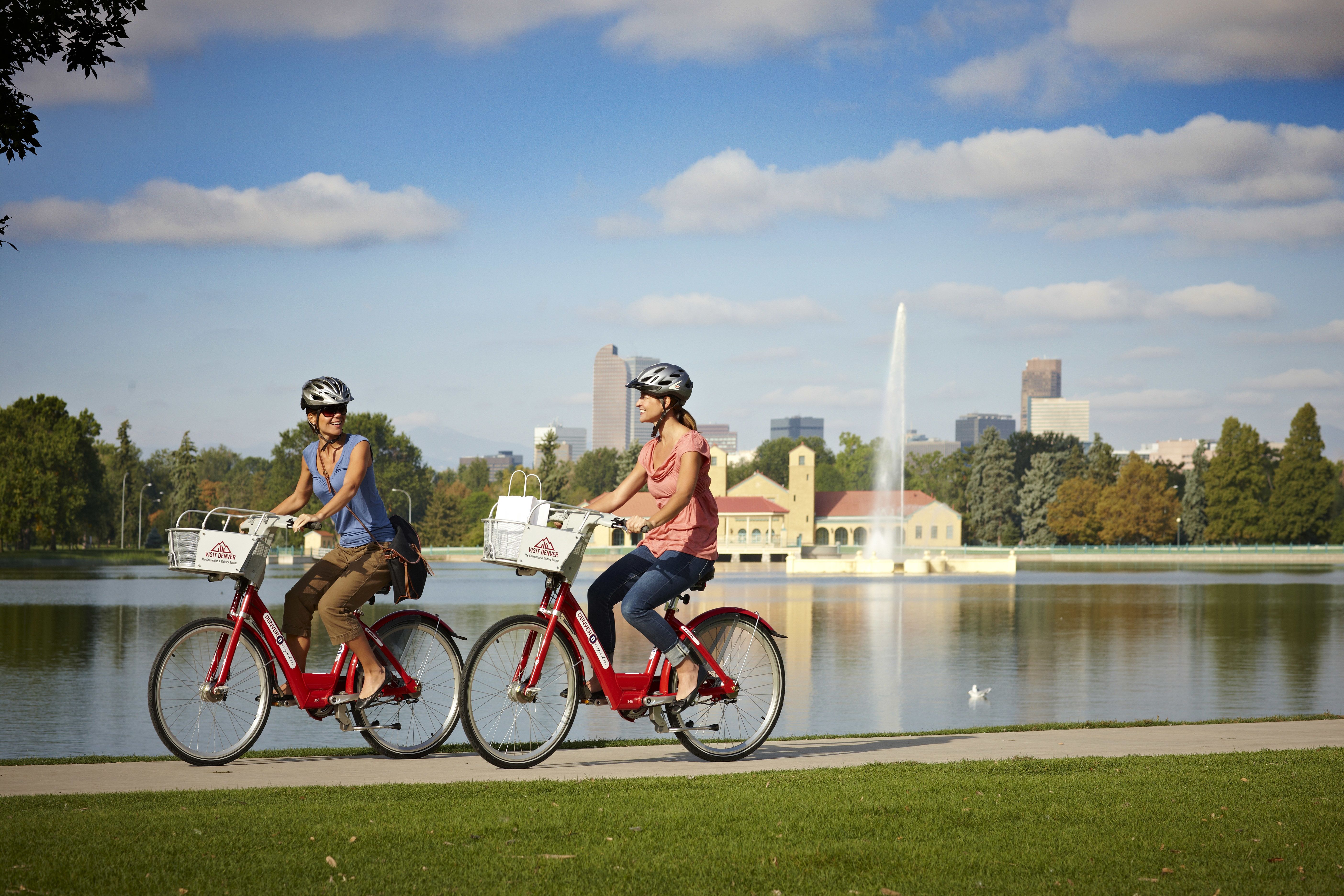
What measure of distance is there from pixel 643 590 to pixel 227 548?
2540 millimetres

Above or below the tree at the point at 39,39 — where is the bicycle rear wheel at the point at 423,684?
below

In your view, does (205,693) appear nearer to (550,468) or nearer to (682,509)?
(682,509)

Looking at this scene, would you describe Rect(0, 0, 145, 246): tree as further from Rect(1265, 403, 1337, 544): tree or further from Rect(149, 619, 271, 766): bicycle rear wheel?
Rect(1265, 403, 1337, 544): tree

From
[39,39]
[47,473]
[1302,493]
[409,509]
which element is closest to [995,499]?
[1302,493]

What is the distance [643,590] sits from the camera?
25.0 feet

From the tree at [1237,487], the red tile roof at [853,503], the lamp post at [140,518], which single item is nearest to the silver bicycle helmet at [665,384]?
the lamp post at [140,518]

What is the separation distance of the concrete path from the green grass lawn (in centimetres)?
42

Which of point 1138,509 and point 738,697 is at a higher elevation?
point 1138,509

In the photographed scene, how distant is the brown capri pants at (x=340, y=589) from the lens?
A: 25.1 ft

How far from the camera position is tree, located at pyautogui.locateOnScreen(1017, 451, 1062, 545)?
122 meters

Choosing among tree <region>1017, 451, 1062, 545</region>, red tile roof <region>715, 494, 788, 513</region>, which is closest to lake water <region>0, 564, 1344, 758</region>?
tree <region>1017, 451, 1062, 545</region>

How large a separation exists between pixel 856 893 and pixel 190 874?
261cm

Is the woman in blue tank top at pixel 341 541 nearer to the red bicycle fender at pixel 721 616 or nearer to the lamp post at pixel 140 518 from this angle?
the red bicycle fender at pixel 721 616

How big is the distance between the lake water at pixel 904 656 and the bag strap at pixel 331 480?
204 inches
